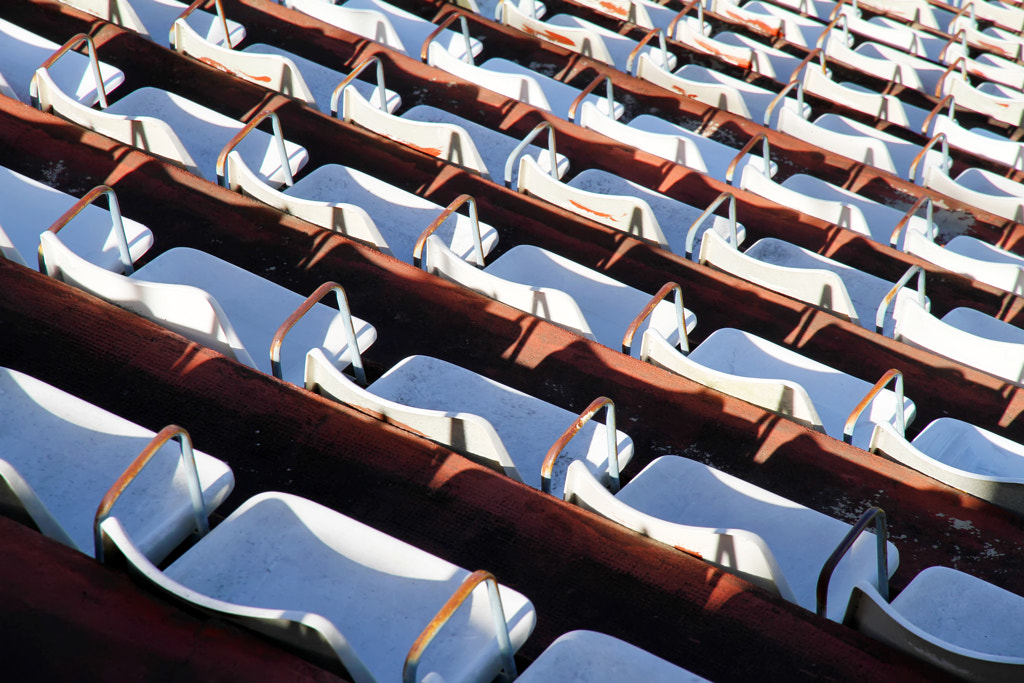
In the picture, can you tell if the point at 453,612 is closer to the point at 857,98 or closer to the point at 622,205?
the point at 622,205

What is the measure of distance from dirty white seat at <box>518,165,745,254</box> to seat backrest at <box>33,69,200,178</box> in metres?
1.87

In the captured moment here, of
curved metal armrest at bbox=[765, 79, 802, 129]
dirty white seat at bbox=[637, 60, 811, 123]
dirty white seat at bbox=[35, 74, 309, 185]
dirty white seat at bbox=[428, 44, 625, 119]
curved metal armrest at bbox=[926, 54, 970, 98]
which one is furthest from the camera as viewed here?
curved metal armrest at bbox=[926, 54, 970, 98]

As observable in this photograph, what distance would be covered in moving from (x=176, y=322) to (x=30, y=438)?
87 centimetres

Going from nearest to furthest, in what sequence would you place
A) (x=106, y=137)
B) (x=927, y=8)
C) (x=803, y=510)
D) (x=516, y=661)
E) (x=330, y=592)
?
1. (x=330, y=592)
2. (x=516, y=661)
3. (x=803, y=510)
4. (x=106, y=137)
5. (x=927, y=8)

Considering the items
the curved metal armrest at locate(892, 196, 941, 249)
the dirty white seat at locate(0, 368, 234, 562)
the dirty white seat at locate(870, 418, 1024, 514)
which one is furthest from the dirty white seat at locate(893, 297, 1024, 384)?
the dirty white seat at locate(0, 368, 234, 562)

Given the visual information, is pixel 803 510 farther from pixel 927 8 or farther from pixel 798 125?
pixel 927 8

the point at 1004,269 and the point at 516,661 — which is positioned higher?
the point at 1004,269

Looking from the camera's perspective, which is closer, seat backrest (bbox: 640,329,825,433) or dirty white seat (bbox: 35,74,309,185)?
seat backrest (bbox: 640,329,825,433)

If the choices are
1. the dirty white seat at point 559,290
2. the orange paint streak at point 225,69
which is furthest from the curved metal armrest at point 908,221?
the orange paint streak at point 225,69

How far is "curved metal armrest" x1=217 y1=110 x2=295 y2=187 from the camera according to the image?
5.43m

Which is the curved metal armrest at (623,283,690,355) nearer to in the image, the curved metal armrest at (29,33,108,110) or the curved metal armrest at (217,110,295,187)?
the curved metal armrest at (217,110,295,187)

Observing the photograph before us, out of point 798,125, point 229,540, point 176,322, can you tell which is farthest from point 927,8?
point 229,540

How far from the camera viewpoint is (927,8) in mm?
12352

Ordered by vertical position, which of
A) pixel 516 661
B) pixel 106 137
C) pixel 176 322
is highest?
pixel 106 137
